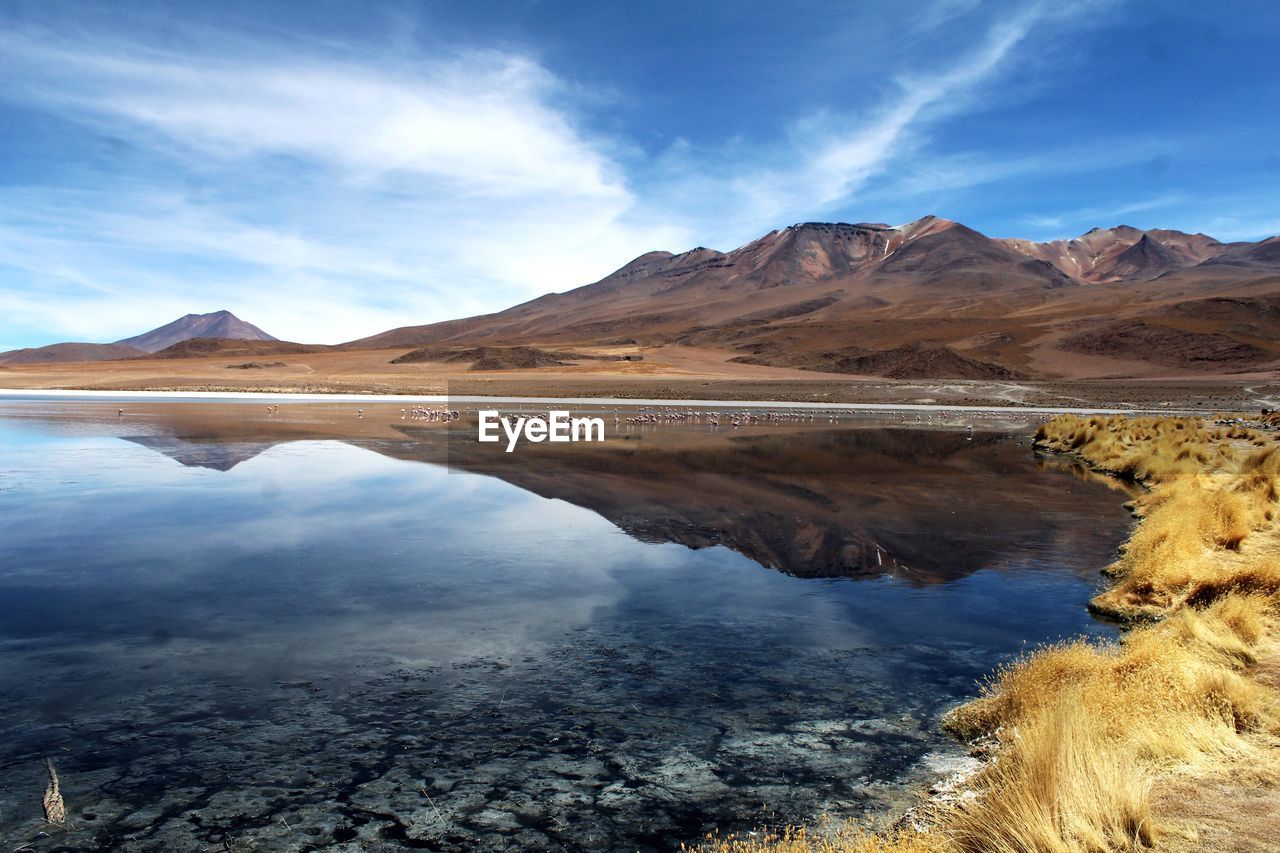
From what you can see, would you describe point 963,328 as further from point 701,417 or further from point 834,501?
point 834,501

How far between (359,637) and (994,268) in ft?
657

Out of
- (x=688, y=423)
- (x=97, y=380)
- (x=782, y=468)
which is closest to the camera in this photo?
(x=782, y=468)

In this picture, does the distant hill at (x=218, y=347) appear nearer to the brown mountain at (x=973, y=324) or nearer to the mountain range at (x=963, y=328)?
the mountain range at (x=963, y=328)

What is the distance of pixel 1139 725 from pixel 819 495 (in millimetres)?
10462

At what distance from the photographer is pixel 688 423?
3356cm

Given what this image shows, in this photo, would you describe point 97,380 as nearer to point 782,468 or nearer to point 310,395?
point 310,395

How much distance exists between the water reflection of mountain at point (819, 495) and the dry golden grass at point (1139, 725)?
1955 millimetres

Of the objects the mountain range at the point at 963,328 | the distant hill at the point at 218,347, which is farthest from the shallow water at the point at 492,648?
the distant hill at the point at 218,347

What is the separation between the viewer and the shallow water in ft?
14.8

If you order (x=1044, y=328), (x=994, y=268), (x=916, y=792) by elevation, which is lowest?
(x=916, y=792)

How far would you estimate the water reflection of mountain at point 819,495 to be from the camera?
Answer: 1099cm

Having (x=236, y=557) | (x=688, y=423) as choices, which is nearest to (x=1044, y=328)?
(x=688, y=423)

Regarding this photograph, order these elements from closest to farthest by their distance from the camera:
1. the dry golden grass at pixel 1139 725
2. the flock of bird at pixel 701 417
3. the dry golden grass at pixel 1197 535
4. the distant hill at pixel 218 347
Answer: the dry golden grass at pixel 1139 725 → the dry golden grass at pixel 1197 535 → the flock of bird at pixel 701 417 → the distant hill at pixel 218 347

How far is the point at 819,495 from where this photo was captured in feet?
50.2
